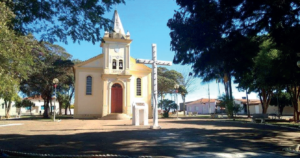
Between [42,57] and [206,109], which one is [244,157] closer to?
[42,57]

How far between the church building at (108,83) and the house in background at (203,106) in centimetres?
4371

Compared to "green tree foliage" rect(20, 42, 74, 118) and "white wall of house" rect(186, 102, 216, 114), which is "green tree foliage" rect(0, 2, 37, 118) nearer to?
"green tree foliage" rect(20, 42, 74, 118)

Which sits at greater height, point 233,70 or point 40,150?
point 233,70

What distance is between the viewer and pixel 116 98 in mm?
28781

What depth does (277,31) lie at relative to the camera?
9430 mm

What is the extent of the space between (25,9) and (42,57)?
26457 millimetres

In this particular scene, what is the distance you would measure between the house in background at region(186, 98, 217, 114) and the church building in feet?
143

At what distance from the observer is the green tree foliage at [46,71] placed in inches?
1214

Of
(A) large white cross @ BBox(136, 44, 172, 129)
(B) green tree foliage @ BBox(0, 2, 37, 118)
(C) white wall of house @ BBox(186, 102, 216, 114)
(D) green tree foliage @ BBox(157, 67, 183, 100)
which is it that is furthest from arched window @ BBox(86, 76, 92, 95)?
(C) white wall of house @ BBox(186, 102, 216, 114)

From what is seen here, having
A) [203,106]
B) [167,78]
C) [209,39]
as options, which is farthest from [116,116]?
[203,106]

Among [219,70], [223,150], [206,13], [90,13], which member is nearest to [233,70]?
[219,70]

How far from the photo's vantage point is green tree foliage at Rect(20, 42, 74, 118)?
3084 cm

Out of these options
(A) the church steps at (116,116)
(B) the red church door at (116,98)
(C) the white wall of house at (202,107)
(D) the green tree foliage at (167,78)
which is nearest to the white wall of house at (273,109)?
(C) the white wall of house at (202,107)

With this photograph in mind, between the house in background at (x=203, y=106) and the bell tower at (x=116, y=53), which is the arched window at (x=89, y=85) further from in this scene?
the house in background at (x=203, y=106)
